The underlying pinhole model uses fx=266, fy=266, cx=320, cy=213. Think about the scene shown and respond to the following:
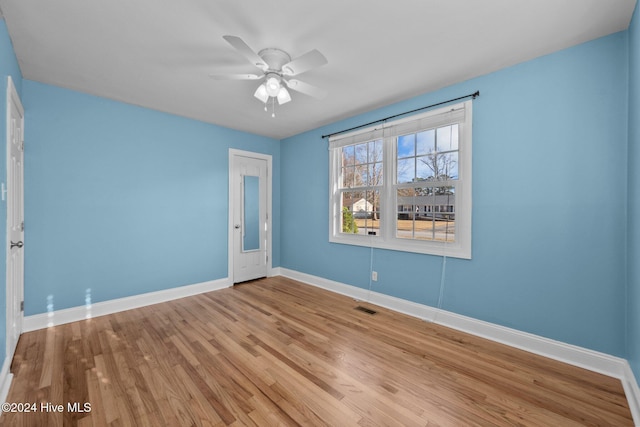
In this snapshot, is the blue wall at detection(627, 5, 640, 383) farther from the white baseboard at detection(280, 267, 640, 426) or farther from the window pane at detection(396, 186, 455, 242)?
the window pane at detection(396, 186, 455, 242)

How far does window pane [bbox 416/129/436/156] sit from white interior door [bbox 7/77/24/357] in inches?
150

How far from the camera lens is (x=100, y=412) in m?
1.67

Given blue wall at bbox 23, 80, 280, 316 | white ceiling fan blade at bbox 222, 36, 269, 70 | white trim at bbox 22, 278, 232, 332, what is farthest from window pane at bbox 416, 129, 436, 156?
white trim at bbox 22, 278, 232, 332

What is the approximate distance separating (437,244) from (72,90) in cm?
452

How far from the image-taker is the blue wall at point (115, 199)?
287 centimetres

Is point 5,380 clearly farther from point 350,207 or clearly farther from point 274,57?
point 350,207

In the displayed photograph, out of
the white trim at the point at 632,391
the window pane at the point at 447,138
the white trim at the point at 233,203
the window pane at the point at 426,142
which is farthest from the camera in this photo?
the white trim at the point at 233,203

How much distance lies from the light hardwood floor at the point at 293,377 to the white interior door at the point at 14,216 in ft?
0.98

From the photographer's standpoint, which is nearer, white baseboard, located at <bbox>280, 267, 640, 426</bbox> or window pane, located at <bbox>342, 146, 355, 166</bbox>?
white baseboard, located at <bbox>280, 267, 640, 426</bbox>

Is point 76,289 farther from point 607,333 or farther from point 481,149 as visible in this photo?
point 607,333

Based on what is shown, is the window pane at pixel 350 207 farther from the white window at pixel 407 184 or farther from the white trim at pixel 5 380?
the white trim at pixel 5 380

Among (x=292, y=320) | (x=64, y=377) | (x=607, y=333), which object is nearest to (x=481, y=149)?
(x=607, y=333)

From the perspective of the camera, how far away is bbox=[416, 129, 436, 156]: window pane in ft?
10.2

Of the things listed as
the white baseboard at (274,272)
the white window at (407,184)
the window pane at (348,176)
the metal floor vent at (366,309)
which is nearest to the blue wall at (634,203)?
the white window at (407,184)
